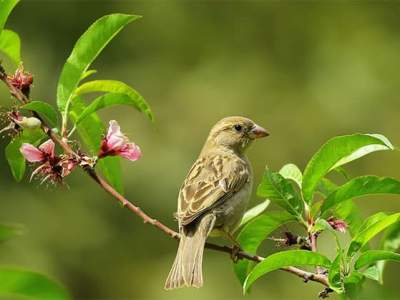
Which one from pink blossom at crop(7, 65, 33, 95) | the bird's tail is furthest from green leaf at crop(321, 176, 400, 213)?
pink blossom at crop(7, 65, 33, 95)

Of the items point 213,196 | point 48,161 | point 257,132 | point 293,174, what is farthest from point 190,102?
point 48,161

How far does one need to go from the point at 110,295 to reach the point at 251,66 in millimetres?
4542

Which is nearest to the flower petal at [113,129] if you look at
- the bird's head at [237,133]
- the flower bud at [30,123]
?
the flower bud at [30,123]

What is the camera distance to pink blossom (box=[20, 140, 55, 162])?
10.1ft

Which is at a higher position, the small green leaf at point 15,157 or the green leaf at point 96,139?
the green leaf at point 96,139

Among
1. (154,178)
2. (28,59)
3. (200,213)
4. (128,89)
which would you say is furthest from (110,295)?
(128,89)

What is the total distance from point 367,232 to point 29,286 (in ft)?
5.24

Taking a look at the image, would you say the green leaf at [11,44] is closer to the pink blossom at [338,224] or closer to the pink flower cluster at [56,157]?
the pink flower cluster at [56,157]

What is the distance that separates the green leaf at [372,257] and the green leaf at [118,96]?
3.12 feet

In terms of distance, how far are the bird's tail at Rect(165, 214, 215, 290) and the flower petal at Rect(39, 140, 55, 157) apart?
3.19 feet

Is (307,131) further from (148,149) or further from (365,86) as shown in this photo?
(148,149)

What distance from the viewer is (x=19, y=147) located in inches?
130

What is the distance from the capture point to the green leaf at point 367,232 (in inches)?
115

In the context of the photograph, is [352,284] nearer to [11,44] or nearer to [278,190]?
[278,190]
